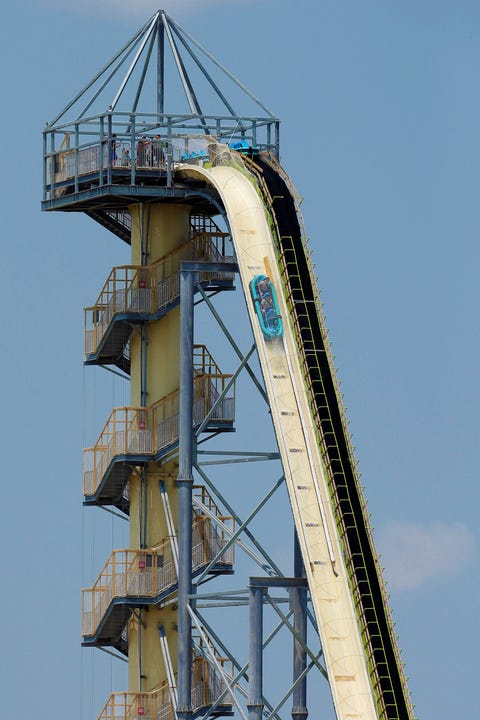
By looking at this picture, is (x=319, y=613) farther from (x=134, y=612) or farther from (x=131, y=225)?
(x=131, y=225)

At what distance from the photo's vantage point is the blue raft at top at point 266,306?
123125 millimetres

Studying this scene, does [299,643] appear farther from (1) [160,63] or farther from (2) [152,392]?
(1) [160,63]

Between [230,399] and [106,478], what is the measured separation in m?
5.90

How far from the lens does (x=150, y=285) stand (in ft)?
433

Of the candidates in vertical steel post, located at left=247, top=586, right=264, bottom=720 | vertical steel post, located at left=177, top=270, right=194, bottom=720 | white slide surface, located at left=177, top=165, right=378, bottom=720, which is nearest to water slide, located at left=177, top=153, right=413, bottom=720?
white slide surface, located at left=177, top=165, right=378, bottom=720

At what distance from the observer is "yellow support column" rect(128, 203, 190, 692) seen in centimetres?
13038

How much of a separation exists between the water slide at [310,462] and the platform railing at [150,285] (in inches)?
148

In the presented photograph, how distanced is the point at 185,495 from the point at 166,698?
337 inches

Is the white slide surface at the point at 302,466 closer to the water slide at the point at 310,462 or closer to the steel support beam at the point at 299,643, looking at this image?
the water slide at the point at 310,462

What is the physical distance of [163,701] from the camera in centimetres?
12938

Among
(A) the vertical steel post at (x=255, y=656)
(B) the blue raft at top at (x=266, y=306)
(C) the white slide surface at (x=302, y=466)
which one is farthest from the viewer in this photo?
(B) the blue raft at top at (x=266, y=306)

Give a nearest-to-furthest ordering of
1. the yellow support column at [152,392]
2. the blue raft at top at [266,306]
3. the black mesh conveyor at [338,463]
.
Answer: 1. the black mesh conveyor at [338,463]
2. the blue raft at top at [266,306]
3. the yellow support column at [152,392]

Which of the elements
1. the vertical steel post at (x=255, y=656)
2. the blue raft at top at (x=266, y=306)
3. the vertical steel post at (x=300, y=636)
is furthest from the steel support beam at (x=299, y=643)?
the blue raft at top at (x=266, y=306)

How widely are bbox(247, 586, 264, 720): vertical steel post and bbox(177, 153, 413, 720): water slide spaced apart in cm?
543
